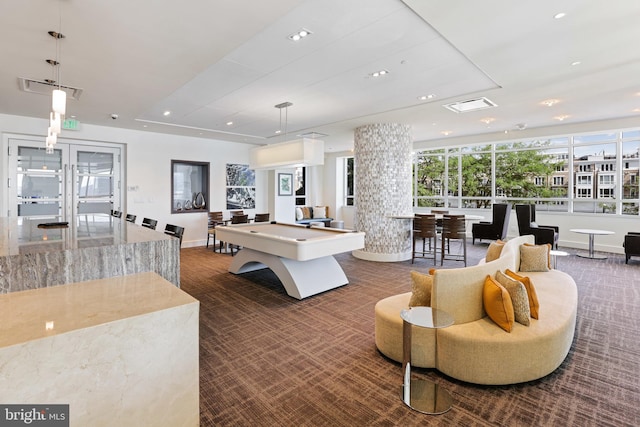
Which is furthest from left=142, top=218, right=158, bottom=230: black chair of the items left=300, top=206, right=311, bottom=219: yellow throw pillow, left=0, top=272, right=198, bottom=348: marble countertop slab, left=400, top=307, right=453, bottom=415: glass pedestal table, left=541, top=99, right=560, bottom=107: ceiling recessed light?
left=300, top=206, right=311, bottom=219: yellow throw pillow

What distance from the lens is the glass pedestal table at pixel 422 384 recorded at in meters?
2.11

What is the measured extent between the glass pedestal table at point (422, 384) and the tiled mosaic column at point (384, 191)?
454 centimetres

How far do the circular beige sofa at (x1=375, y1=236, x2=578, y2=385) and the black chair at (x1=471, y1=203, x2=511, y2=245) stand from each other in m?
5.40

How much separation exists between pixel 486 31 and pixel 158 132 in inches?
287

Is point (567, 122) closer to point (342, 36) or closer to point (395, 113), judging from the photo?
point (395, 113)

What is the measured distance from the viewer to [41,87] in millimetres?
4375

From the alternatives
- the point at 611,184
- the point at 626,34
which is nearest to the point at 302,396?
the point at 626,34

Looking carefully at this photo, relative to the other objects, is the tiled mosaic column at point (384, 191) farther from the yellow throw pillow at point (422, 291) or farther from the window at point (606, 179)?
the window at point (606, 179)

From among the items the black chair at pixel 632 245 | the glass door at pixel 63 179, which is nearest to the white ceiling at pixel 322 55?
the glass door at pixel 63 179

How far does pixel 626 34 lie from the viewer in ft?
10.5

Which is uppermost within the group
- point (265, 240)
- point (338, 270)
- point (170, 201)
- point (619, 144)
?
point (619, 144)

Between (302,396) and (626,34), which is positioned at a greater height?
(626,34)

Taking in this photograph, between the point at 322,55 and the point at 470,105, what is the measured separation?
352cm

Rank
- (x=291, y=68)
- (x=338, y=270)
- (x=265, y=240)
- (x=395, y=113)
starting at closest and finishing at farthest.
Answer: (x=291, y=68)
(x=265, y=240)
(x=338, y=270)
(x=395, y=113)
